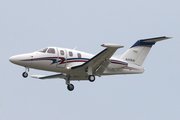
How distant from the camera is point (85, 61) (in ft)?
89.5

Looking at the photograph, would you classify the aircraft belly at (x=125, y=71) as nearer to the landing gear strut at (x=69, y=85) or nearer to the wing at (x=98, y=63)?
the wing at (x=98, y=63)

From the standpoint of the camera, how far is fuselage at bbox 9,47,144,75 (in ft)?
83.4

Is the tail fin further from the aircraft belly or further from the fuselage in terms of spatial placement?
the fuselage

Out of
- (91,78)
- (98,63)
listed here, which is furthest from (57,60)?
(98,63)

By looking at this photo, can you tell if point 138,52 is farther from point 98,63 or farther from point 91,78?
point 91,78

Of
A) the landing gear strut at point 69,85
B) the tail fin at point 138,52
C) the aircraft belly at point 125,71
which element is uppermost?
the tail fin at point 138,52

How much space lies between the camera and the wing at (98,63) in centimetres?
2475

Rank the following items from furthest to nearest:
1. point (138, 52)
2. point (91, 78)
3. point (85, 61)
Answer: point (138, 52)
point (85, 61)
point (91, 78)

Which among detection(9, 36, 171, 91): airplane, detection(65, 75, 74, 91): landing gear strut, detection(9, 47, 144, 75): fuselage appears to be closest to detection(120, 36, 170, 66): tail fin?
detection(9, 36, 171, 91): airplane

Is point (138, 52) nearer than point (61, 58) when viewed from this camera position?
No

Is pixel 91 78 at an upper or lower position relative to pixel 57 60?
lower

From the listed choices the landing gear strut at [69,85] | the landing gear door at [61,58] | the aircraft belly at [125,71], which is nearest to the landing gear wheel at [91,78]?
the aircraft belly at [125,71]

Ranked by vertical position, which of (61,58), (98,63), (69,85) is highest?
(61,58)

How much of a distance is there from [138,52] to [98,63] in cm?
537
